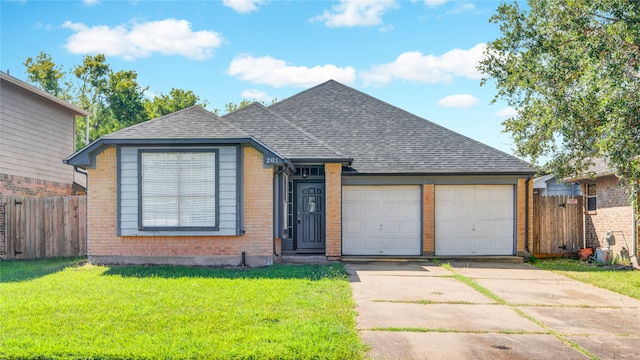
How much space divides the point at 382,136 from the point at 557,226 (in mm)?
5974

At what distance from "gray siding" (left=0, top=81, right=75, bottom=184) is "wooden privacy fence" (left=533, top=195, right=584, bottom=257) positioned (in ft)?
51.9

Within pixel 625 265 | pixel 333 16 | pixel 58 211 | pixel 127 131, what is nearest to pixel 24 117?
pixel 58 211

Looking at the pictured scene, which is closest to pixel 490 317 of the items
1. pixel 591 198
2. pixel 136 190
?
pixel 136 190

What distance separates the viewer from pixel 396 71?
19.8 meters

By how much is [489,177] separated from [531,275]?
348cm

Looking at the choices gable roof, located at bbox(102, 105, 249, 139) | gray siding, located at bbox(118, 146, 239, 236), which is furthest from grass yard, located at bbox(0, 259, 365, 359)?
gable roof, located at bbox(102, 105, 249, 139)

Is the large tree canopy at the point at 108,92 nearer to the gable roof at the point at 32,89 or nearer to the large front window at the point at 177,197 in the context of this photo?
the gable roof at the point at 32,89

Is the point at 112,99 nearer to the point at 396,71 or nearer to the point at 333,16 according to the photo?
the point at 396,71

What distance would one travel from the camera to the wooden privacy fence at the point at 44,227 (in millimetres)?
14047

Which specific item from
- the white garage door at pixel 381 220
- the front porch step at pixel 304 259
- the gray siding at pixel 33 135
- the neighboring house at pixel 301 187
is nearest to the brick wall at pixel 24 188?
the gray siding at pixel 33 135

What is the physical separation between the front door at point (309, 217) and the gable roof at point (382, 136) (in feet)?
5.07

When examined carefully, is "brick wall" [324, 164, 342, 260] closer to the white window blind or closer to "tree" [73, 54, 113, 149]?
the white window blind

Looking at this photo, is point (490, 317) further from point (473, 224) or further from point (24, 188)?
point (24, 188)

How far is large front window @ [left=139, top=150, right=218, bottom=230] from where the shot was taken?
11859mm
